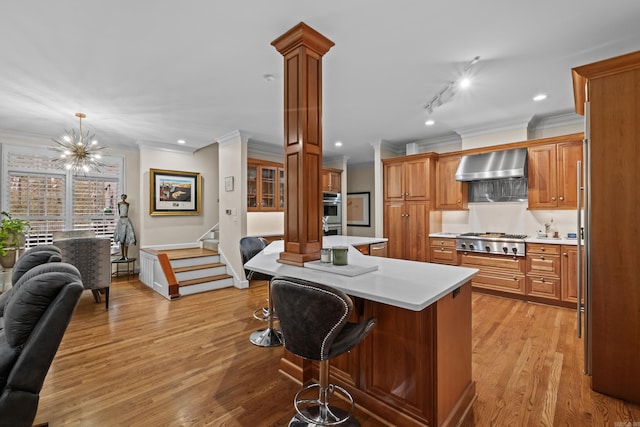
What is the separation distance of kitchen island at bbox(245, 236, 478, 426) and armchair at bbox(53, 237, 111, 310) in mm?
3026

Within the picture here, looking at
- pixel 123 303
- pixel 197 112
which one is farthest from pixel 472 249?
pixel 123 303

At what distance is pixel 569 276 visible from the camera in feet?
12.4

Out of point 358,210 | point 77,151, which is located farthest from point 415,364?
point 358,210

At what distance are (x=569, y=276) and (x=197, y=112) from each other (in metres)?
5.19

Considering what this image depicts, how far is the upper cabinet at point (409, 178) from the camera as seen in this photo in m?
5.10

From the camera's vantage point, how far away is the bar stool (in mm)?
1426

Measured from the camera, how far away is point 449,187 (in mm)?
5035

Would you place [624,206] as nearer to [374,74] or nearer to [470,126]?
[374,74]

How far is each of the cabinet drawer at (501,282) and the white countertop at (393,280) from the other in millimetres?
2700

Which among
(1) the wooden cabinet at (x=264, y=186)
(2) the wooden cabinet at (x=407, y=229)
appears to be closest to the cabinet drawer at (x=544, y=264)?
(2) the wooden cabinet at (x=407, y=229)

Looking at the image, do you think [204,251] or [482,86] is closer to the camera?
[482,86]

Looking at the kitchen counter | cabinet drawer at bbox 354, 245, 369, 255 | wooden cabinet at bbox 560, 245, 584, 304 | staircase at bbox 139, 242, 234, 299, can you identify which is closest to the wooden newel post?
cabinet drawer at bbox 354, 245, 369, 255

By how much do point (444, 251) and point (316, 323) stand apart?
392 centimetres

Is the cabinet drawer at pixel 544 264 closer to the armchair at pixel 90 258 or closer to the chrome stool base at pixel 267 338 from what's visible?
the chrome stool base at pixel 267 338
